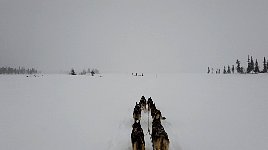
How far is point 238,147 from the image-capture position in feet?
25.1

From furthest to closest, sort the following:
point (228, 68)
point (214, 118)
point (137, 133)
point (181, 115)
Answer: point (228, 68) → point (181, 115) → point (214, 118) → point (137, 133)

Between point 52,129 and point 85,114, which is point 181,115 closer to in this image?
point 85,114

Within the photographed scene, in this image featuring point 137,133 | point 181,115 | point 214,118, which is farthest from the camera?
point 181,115

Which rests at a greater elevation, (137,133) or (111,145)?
(137,133)

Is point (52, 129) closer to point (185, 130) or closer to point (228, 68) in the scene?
point (185, 130)

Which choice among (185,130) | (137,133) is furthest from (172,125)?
(137,133)

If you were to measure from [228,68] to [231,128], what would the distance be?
3158 inches

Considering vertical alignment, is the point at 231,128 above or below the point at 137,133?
below

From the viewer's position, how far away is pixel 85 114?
13.3 meters

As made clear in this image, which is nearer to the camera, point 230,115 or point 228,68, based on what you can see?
point 230,115

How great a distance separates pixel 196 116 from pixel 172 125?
8.56ft

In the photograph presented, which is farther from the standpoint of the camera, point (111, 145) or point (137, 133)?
point (111, 145)

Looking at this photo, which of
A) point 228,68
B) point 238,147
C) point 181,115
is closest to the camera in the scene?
point 238,147

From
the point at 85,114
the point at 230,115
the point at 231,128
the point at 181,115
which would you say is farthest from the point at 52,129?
the point at 230,115
